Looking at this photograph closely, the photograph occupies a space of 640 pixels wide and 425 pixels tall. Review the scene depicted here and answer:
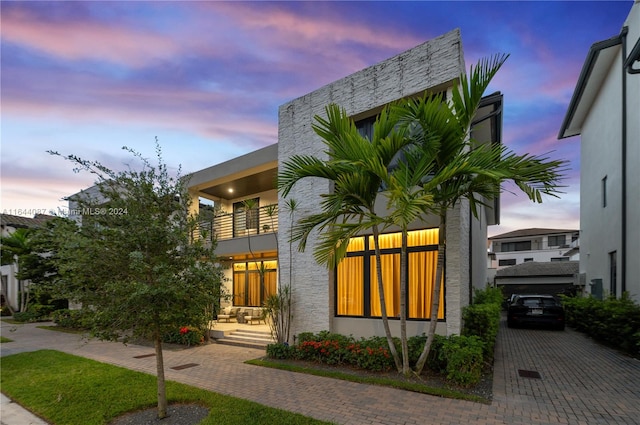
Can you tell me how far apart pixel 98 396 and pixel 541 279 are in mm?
28173

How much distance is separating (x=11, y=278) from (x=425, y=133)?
33.4 metres

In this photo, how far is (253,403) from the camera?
5652 millimetres

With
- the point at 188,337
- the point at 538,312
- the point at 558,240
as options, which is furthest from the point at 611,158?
the point at 558,240

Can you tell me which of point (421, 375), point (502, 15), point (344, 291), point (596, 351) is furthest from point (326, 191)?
point (596, 351)

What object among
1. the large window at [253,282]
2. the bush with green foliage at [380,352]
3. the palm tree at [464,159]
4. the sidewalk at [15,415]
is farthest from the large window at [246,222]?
the palm tree at [464,159]

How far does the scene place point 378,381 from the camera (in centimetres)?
662

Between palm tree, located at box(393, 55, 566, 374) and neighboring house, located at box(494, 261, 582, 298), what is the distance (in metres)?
21.9

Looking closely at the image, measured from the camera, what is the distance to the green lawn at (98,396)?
5.18m

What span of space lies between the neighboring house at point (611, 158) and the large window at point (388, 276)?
7.53 metres

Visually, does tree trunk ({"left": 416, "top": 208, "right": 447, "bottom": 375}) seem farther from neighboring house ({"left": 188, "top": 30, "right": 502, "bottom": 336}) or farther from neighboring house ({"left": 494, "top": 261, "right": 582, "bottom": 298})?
neighboring house ({"left": 494, "top": 261, "right": 582, "bottom": 298})

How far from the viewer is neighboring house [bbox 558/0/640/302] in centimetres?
1098

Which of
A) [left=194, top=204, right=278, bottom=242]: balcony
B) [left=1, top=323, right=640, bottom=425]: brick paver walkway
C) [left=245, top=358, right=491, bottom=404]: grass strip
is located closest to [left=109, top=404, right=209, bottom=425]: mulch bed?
[left=1, top=323, right=640, bottom=425]: brick paver walkway

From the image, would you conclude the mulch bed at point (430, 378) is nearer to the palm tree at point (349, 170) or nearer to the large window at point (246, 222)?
the palm tree at point (349, 170)

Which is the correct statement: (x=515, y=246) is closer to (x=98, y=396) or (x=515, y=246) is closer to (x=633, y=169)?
(x=633, y=169)
